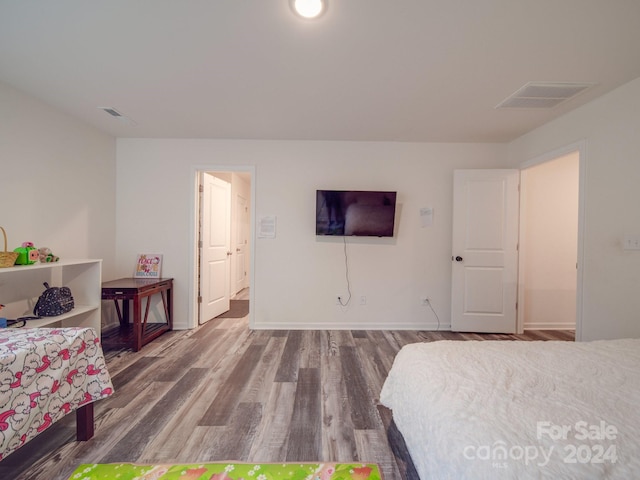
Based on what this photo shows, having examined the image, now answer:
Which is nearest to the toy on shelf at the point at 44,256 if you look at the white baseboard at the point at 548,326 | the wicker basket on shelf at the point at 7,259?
the wicker basket on shelf at the point at 7,259

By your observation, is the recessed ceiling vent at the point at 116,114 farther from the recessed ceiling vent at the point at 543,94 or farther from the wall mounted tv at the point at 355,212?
the recessed ceiling vent at the point at 543,94

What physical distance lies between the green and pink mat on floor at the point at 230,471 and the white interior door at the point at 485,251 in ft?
8.10

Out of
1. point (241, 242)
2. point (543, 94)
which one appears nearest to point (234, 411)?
point (543, 94)

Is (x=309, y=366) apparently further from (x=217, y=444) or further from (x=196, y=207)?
(x=196, y=207)

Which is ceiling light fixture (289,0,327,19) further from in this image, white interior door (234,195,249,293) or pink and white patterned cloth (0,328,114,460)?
white interior door (234,195,249,293)

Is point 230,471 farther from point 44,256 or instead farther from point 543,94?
point 543,94

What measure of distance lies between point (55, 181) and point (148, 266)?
1.26 metres

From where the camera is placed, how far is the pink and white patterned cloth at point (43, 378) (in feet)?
3.54

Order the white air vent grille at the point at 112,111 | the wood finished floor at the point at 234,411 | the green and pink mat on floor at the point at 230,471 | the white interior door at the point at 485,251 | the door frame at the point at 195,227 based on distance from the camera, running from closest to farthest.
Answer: the green and pink mat on floor at the point at 230,471
the wood finished floor at the point at 234,411
the white air vent grille at the point at 112,111
the white interior door at the point at 485,251
the door frame at the point at 195,227

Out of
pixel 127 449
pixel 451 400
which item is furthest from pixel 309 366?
pixel 451 400

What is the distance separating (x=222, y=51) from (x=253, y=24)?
0.34 meters

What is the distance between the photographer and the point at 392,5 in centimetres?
134

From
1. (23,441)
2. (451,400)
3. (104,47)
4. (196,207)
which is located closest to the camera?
(451,400)

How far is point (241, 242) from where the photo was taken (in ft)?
18.5
